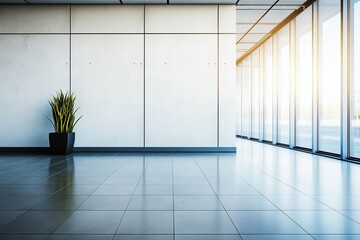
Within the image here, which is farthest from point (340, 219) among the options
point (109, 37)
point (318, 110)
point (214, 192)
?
point (109, 37)

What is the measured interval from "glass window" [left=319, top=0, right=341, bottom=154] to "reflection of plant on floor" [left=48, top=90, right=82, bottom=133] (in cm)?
479

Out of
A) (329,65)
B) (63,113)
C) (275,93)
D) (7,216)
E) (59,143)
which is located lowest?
(7,216)

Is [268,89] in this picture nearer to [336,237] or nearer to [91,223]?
[336,237]

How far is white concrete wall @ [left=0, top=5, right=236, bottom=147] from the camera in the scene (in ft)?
18.6

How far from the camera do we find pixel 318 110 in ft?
17.2

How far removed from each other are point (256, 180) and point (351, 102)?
8.48ft

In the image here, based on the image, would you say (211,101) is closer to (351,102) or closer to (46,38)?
(351,102)

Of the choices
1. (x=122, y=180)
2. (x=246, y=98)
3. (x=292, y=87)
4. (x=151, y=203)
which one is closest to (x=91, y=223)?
(x=151, y=203)

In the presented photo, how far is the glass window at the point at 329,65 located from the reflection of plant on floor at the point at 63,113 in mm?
4786

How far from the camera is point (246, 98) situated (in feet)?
35.1

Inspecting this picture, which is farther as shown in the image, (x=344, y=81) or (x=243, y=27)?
(x=243, y=27)

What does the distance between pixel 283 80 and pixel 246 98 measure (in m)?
3.55

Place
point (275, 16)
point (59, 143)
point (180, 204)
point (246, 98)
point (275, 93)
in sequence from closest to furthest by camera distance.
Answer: point (180, 204) < point (59, 143) < point (275, 16) < point (275, 93) < point (246, 98)

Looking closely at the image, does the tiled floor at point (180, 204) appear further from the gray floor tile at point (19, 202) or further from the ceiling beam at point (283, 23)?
the ceiling beam at point (283, 23)
